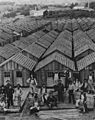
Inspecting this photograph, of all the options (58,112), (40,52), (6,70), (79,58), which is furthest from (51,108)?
(40,52)

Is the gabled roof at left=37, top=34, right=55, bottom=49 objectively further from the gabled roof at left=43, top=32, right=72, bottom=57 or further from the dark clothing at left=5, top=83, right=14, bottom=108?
the dark clothing at left=5, top=83, right=14, bottom=108

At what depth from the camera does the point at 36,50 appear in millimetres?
36531

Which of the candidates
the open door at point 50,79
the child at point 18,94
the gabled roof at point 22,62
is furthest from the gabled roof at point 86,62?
the child at point 18,94

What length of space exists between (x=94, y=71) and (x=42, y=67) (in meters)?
5.14

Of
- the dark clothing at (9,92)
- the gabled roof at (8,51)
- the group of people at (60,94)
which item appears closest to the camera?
the group of people at (60,94)

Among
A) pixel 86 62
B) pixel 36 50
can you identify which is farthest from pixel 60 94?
pixel 36 50

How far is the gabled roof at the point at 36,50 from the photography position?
34338mm

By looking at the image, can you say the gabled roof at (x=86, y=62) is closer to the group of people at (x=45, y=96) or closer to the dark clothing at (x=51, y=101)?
the group of people at (x=45, y=96)

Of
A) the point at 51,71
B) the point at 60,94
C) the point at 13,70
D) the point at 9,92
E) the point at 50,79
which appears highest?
the point at 13,70

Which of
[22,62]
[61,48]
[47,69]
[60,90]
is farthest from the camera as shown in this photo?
[61,48]

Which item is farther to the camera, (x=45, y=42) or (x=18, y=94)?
(x=45, y=42)

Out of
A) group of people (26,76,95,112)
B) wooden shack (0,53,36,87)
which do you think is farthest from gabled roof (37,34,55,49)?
group of people (26,76,95,112)

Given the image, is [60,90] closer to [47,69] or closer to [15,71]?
[47,69]

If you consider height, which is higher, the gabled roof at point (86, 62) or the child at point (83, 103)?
the gabled roof at point (86, 62)
